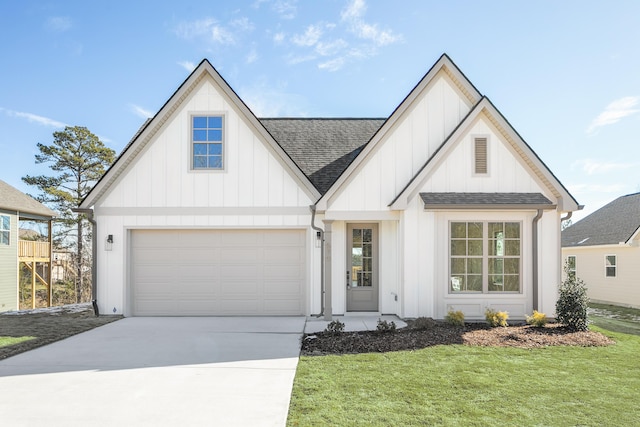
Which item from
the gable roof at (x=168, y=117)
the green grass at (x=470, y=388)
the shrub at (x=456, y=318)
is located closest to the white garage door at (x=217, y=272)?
the gable roof at (x=168, y=117)

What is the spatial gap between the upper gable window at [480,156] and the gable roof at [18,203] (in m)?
18.1

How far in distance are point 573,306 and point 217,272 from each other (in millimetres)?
8793

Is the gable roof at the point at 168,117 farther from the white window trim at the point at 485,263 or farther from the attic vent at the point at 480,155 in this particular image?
the attic vent at the point at 480,155

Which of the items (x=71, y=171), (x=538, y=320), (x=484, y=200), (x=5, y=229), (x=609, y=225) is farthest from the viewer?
(x=71, y=171)

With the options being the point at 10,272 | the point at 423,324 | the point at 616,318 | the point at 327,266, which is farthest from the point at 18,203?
the point at 616,318

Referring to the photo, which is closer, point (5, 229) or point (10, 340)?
point (10, 340)

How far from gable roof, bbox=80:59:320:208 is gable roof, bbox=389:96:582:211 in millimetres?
2491

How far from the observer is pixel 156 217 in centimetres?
1112

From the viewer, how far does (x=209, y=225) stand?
11.1 m

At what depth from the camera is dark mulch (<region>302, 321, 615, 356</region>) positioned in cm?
744

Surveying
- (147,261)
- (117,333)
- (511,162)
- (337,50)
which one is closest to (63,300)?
(147,261)

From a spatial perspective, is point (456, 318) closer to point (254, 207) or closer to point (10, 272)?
point (254, 207)

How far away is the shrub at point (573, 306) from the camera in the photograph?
8953 mm

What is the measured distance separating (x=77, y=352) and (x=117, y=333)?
5.27 ft
